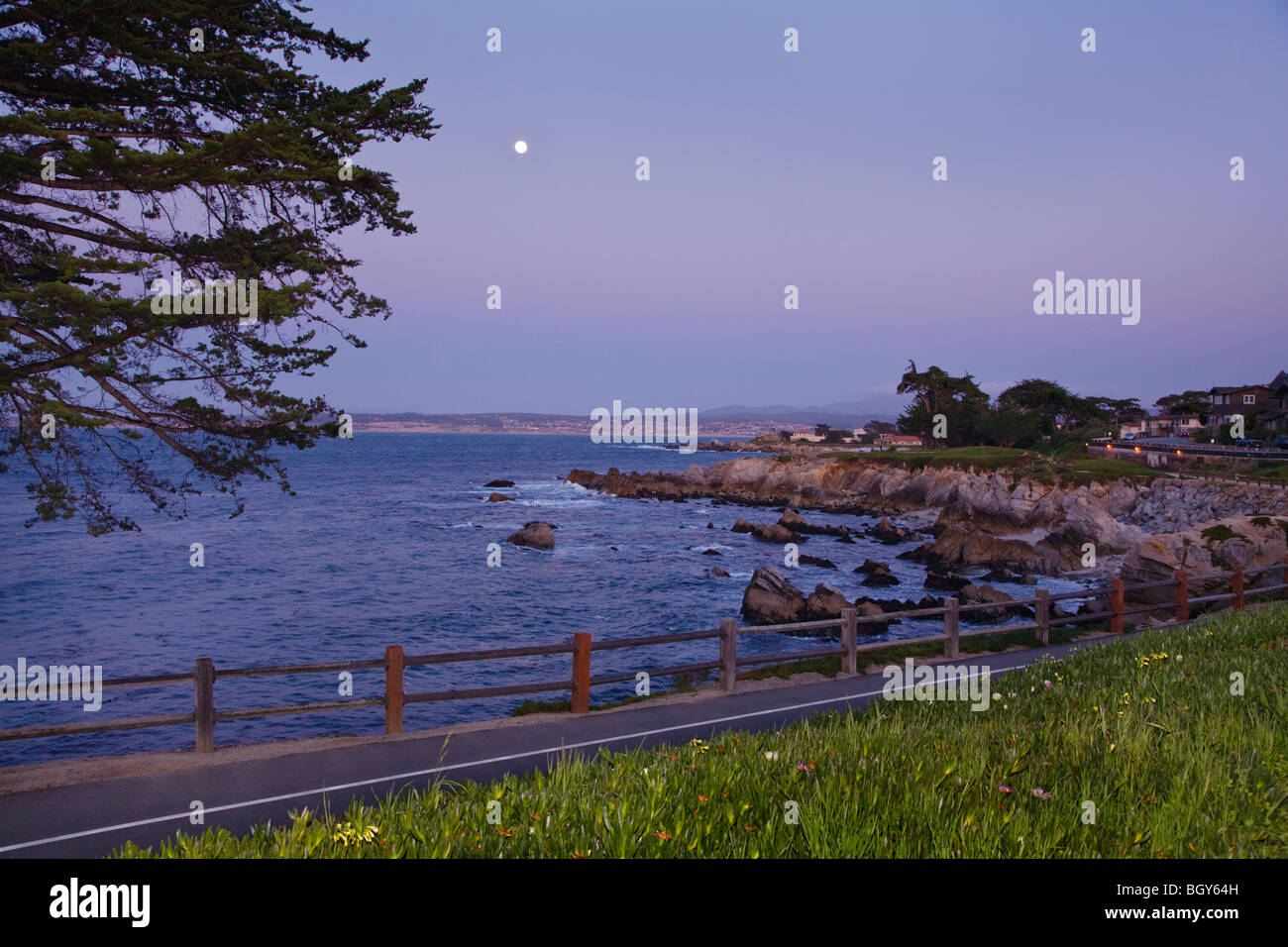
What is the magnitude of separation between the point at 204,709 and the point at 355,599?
2990 cm

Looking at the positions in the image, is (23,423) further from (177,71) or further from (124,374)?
(177,71)

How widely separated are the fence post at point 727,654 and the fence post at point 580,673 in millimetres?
2494

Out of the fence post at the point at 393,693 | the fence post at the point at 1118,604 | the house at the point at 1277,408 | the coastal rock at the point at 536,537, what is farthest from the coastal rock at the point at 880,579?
the house at the point at 1277,408

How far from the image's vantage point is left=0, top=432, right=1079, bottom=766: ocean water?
2420cm

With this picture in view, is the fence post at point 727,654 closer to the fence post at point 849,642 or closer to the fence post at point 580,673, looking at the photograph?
the fence post at point 580,673

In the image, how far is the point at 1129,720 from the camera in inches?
269

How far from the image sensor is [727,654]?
44.8 ft

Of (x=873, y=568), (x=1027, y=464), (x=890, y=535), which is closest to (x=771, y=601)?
(x=873, y=568)

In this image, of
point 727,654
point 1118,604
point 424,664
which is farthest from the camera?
point 1118,604

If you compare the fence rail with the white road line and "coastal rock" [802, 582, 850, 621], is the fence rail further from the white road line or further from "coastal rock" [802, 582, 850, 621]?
"coastal rock" [802, 582, 850, 621]

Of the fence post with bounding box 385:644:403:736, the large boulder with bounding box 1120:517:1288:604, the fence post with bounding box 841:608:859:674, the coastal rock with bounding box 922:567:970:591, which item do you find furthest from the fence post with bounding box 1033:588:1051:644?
the coastal rock with bounding box 922:567:970:591

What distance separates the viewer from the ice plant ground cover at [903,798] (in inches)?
190

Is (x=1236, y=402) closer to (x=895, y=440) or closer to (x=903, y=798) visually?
(x=895, y=440)

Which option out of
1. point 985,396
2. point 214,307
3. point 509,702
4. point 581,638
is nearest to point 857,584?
point 509,702
